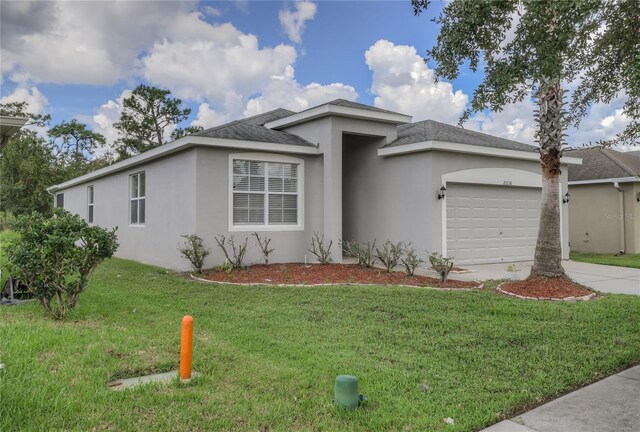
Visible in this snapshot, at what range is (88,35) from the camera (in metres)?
8.96

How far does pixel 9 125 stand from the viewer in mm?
8484

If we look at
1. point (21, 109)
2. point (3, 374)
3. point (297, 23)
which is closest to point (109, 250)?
point (3, 374)

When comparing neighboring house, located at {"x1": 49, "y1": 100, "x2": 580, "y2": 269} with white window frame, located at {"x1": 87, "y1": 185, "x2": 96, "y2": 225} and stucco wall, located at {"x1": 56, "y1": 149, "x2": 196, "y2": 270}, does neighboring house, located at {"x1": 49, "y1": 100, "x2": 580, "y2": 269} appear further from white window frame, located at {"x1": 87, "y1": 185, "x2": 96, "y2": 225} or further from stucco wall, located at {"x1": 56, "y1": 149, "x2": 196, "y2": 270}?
white window frame, located at {"x1": 87, "y1": 185, "x2": 96, "y2": 225}

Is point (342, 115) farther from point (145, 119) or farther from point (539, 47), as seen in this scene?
point (145, 119)

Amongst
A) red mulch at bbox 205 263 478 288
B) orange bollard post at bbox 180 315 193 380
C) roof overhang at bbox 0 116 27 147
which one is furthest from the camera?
red mulch at bbox 205 263 478 288

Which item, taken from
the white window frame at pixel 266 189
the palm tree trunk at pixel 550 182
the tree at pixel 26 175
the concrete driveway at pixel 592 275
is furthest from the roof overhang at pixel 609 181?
the tree at pixel 26 175

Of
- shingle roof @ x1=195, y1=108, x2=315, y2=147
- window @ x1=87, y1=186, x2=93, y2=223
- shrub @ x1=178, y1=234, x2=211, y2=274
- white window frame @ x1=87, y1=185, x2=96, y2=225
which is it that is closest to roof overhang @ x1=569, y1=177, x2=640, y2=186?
shingle roof @ x1=195, y1=108, x2=315, y2=147

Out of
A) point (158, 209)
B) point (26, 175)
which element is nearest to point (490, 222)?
point (158, 209)

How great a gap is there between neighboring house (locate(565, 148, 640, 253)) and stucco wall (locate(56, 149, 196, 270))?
45.8ft

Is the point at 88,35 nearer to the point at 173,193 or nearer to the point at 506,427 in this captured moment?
the point at 173,193

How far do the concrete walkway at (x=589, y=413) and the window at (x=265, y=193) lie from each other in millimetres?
8986

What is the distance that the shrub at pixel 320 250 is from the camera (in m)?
11.9

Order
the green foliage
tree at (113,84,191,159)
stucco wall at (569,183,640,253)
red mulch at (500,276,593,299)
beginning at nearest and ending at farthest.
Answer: the green foliage → red mulch at (500,276,593,299) → stucco wall at (569,183,640,253) → tree at (113,84,191,159)

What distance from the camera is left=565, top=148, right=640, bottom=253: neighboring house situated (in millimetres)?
16797
